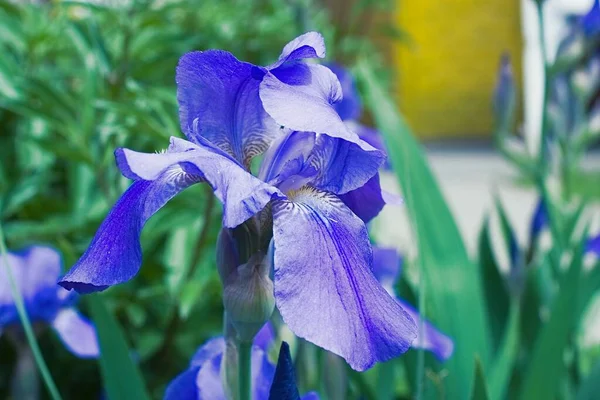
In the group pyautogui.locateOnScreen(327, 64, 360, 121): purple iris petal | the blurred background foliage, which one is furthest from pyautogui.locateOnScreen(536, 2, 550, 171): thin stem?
pyautogui.locateOnScreen(327, 64, 360, 121): purple iris petal

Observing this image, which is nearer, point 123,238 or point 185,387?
point 123,238

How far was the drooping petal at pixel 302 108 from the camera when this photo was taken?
0.36 meters

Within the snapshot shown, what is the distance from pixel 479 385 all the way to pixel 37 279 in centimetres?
46

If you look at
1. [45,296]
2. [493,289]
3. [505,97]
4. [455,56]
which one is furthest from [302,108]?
[455,56]

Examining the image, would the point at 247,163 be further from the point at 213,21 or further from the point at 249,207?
the point at 213,21

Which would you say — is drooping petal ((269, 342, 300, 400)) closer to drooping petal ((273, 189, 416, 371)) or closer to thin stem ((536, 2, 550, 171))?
drooping petal ((273, 189, 416, 371))

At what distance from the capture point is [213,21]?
4.13 ft

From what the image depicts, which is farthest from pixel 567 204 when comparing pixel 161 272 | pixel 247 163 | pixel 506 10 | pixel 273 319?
pixel 506 10

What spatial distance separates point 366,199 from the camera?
1.39 feet

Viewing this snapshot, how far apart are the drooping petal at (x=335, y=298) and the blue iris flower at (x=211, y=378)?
0.16m

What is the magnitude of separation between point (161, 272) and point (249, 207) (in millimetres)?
678

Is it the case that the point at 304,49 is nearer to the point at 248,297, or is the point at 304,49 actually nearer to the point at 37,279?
the point at 248,297

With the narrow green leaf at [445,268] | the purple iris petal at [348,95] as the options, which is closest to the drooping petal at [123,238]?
the narrow green leaf at [445,268]

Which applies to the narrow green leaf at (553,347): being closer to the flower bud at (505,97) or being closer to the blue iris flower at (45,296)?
the blue iris flower at (45,296)
